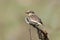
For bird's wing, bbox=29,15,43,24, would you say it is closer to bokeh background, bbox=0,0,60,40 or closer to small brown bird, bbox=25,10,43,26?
small brown bird, bbox=25,10,43,26

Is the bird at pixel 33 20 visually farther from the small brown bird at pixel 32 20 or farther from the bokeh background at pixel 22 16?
the bokeh background at pixel 22 16

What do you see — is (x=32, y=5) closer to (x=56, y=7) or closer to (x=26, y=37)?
(x=56, y=7)

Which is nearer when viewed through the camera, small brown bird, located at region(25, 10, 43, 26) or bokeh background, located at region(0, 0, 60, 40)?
small brown bird, located at region(25, 10, 43, 26)

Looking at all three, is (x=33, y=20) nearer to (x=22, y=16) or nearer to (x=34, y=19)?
(x=34, y=19)

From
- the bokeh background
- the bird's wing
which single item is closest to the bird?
the bird's wing

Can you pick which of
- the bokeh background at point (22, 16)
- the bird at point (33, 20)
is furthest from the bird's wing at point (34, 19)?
the bokeh background at point (22, 16)

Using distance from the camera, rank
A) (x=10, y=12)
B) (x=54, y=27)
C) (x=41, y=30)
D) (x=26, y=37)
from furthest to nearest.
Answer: (x=10, y=12), (x=54, y=27), (x=26, y=37), (x=41, y=30)

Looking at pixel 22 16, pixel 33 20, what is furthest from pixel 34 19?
pixel 22 16

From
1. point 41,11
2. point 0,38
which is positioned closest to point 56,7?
point 41,11

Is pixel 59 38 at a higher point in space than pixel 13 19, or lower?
lower
